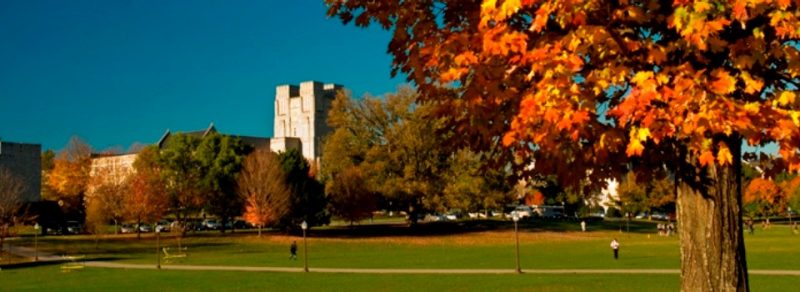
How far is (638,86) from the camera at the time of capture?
265 inches

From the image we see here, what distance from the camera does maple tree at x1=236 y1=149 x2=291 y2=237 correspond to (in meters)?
69.7

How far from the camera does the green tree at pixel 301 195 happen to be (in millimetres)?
74188

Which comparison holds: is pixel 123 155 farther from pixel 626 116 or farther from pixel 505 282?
pixel 626 116

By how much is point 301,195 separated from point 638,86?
6959 cm

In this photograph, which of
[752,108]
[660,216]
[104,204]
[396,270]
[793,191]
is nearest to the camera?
[752,108]

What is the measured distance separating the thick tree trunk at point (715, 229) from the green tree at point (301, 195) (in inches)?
2583

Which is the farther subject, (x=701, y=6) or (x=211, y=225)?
(x=211, y=225)

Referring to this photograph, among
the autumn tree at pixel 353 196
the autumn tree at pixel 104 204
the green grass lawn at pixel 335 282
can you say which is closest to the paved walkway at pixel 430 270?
the green grass lawn at pixel 335 282

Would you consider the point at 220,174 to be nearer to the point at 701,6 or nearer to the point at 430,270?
the point at 430,270

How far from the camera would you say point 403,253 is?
56.2 m

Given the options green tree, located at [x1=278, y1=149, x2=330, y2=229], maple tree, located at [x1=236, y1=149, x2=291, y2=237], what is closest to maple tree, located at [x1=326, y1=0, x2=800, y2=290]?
maple tree, located at [x1=236, y1=149, x2=291, y2=237]

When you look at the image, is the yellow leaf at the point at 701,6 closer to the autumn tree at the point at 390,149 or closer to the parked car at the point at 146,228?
the autumn tree at the point at 390,149

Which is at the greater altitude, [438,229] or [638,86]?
[638,86]

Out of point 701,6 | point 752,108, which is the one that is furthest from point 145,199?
point 701,6
